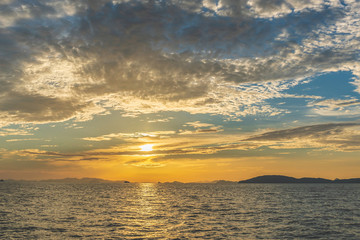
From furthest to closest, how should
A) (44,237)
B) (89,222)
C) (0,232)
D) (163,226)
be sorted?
(89,222) → (163,226) → (0,232) → (44,237)

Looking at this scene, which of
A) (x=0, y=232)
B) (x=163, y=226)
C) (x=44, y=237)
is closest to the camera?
(x=44, y=237)

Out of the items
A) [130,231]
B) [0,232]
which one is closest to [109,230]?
[130,231]

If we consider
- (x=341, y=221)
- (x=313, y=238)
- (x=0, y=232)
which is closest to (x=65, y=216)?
(x=0, y=232)

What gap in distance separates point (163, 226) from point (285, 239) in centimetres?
1720

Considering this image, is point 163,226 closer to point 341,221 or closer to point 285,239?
point 285,239

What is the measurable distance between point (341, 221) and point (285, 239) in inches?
778

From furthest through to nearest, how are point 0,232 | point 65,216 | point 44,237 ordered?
point 65,216, point 0,232, point 44,237

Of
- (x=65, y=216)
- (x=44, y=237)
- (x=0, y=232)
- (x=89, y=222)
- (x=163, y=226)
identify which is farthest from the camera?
(x=65, y=216)

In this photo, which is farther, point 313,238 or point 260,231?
point 260,231

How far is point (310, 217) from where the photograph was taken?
5038cm

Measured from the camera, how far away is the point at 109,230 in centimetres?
3762

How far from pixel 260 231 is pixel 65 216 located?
34272 mm

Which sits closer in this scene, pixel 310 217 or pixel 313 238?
pixel 313 238

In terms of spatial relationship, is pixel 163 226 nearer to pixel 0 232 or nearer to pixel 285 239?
pixel 285 239
